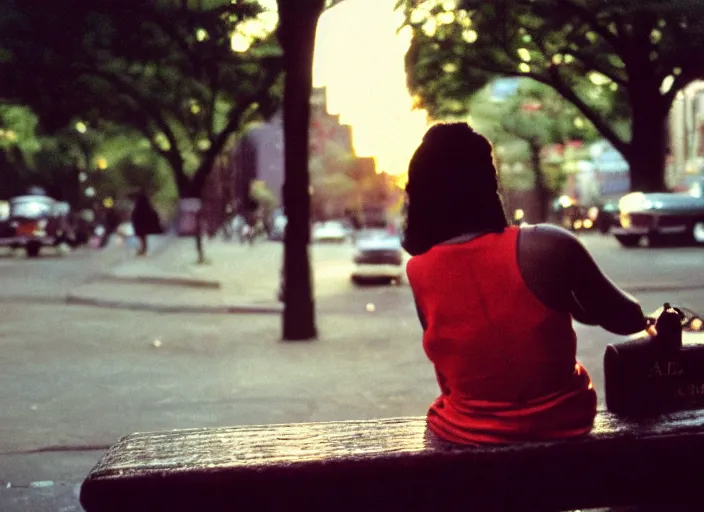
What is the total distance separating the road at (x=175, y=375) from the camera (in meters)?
6.16

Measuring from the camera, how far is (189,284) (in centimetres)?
1883

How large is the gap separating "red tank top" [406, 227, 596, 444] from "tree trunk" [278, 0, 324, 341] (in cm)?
780

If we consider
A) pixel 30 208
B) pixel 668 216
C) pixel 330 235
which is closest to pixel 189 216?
pixel 30 208

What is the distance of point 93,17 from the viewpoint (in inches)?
629

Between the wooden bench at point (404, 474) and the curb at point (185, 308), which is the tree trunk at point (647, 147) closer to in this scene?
the curb at point (185, 308)

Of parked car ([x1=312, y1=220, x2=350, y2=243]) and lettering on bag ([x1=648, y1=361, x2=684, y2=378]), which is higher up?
lettering on bag ([x1=648, y1=361, x2=684, y2=378])

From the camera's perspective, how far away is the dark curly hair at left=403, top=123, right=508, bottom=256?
2.87 m

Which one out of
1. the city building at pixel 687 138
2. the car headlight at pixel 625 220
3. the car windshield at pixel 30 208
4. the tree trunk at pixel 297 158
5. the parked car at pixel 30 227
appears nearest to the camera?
the tree trunk at pixel 297 158

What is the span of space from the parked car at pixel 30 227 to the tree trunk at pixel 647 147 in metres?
19.9

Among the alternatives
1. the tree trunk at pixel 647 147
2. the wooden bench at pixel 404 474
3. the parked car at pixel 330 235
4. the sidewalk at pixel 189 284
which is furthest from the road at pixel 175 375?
the parked car at pixel 330 235

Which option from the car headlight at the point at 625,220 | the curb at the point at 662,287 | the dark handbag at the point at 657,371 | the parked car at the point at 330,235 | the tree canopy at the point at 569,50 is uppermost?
the tree canopy at the point at 569,50

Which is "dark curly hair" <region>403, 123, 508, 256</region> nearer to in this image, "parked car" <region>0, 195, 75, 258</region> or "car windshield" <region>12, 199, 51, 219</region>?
"parked car" <region>0, 195, 75, 258</region>

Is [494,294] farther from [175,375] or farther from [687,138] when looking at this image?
[687,138]

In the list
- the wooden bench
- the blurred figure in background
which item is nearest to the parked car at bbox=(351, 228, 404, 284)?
the blurred figure in background
